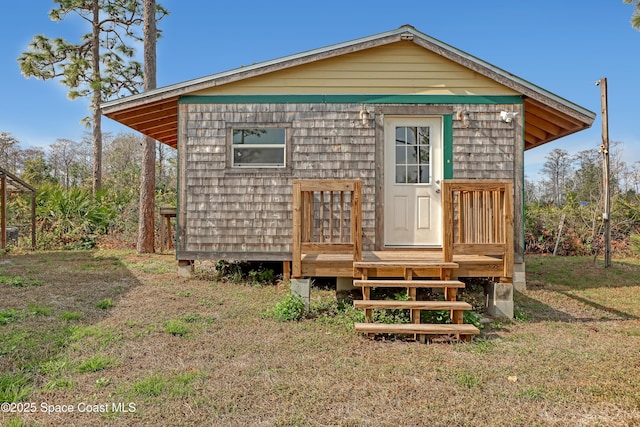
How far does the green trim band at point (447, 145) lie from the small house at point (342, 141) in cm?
2

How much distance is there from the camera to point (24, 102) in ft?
69.5

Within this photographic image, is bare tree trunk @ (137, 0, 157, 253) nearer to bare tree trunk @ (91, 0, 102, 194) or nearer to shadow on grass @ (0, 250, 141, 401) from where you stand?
shadow on grass @ (0, 250, 141, 401)

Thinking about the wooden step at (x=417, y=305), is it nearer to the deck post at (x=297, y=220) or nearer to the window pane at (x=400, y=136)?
the deck post at (x=297, y=220)

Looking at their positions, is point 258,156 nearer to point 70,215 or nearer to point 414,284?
point 414,284

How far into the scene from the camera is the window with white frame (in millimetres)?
6281

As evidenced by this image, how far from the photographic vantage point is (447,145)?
618 cm

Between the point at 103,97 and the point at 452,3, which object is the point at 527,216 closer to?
the point at 452,3

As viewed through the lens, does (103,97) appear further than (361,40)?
Yes

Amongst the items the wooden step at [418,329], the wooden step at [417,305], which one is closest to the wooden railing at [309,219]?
the wooden step at [417,305]

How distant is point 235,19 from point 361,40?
25.0ft

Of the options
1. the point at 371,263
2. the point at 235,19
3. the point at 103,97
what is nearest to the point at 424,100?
the point at 371,263

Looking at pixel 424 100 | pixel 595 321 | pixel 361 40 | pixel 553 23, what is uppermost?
pixel 553 23

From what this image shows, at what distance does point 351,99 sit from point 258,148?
67.2 inches

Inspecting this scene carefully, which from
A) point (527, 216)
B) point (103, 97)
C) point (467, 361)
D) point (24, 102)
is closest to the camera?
point (467, 361)
